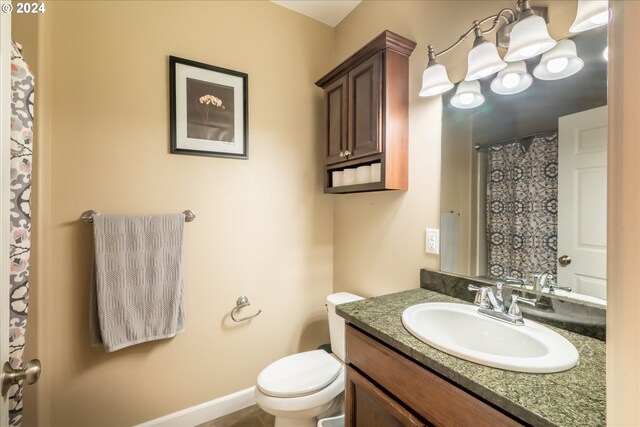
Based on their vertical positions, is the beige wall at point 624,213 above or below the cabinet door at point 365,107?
below

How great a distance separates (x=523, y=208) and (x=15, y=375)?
157cm

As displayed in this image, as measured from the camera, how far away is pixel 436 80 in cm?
125

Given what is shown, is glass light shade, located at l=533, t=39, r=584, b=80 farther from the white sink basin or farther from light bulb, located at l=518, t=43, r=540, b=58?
the white sink basin

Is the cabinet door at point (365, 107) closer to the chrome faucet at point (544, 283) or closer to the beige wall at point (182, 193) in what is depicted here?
the beige wall at point (182, 193)

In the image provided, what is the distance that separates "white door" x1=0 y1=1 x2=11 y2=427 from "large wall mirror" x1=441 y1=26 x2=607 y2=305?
4.80ft

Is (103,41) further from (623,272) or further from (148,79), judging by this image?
(623,272)

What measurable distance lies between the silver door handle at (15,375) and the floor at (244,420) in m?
1.37

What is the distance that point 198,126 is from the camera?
1624 millimetres

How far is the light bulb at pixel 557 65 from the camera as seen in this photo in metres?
0.96

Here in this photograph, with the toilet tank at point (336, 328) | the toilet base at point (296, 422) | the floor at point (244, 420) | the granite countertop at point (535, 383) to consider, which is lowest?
the floor at point (244, 420)

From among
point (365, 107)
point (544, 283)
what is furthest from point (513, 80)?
point (544, 283)

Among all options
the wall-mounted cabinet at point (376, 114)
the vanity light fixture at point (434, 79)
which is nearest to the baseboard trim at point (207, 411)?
the wall-mounted cabinet at point (376, 114)

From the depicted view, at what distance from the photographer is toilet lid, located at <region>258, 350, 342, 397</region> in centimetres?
132

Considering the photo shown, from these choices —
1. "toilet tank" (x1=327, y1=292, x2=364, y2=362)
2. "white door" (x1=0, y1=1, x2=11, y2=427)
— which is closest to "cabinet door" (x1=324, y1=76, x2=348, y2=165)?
"toilet tank" (x1=327, y1=292, x2=364, y2=362)
